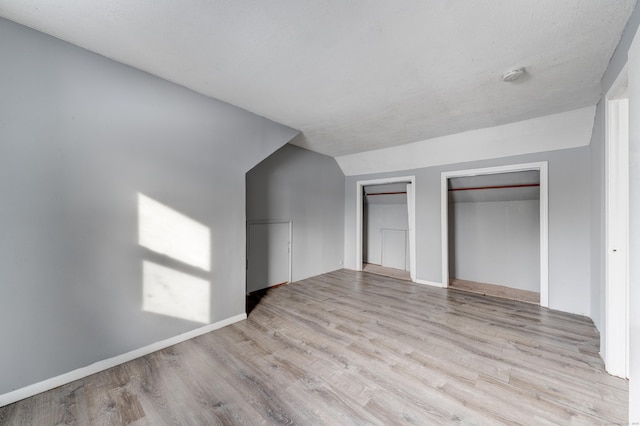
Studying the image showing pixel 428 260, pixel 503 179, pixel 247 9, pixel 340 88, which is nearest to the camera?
pixel 247 9

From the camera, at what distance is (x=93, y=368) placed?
1.87m

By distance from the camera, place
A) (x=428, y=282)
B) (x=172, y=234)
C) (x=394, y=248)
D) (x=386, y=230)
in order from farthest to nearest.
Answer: (x=386, y=230) → (x=394, y=248) → (x=428, y=282) → (x=172, y=234)

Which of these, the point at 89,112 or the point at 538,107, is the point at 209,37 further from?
the point at 538,107

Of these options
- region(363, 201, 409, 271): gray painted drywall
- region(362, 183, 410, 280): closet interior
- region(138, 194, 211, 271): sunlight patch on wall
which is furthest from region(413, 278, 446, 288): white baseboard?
region(138, 194, 211, 271): sunlight patch on wall

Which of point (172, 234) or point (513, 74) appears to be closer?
point (513, 74)

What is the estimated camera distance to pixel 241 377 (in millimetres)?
1847

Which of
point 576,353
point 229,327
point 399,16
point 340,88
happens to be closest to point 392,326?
point 576,353

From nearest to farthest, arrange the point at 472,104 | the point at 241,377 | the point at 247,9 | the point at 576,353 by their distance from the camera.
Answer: the point at 247,9 → the point at 241,377 → the point at 576,353 → the point at 472,104

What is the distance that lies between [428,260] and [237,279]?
10.2 feet

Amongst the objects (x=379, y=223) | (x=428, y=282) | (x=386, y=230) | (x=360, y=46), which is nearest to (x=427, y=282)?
(x=428, y=282)

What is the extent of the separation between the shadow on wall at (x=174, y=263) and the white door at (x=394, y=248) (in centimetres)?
393

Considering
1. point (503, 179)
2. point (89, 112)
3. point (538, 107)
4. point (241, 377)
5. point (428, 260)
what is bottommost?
point (241, 377)

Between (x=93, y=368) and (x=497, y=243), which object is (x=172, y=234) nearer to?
(x=93, y=368)

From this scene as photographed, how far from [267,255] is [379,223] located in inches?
112
